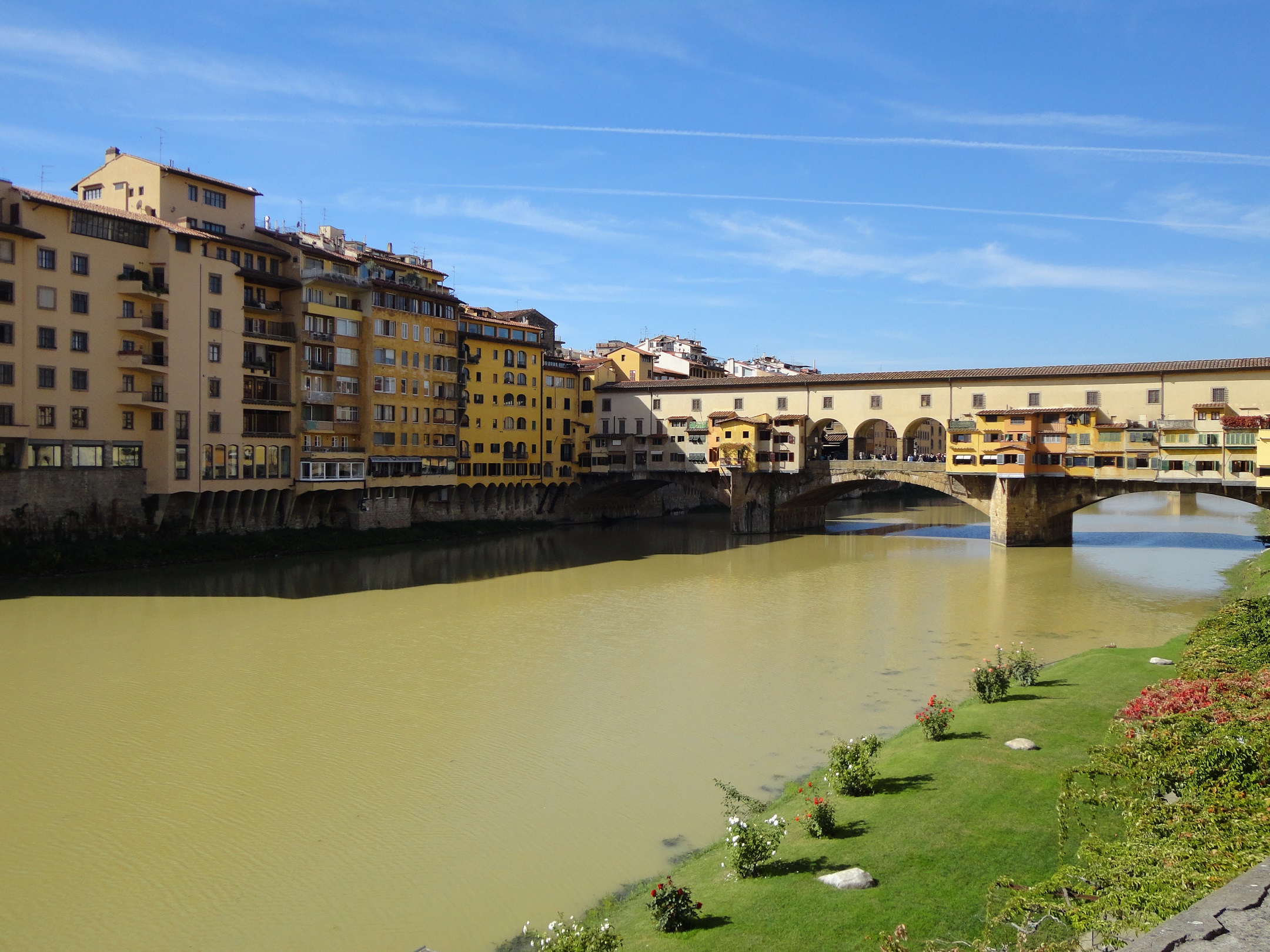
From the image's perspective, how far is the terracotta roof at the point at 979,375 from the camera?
44.4 metres

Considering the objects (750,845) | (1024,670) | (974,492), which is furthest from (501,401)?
(750,845)

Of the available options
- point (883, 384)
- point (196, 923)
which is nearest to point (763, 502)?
point (883, 384)

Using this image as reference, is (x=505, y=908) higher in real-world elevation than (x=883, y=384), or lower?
lower

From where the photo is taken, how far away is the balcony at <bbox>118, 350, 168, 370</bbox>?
37.8 meters

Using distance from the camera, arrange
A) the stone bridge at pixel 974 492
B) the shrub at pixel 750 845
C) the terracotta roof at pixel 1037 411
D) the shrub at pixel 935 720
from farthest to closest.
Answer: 1. the terracotta roof at pixel 1037 411
2. the stone bridge at pixel 974 492
3. the shrub at pixel 935 720
4. the shrub at pixel 750 845

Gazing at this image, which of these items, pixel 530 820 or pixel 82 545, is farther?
pixel 82 545

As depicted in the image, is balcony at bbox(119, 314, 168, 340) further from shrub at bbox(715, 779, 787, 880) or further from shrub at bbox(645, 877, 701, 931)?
shrub at bbox(645, 877, 701, 931)

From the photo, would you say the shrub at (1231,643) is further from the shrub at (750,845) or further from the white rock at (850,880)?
the shrub at (750,845)

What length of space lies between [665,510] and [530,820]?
60.3 m

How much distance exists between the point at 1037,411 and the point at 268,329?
39.6m

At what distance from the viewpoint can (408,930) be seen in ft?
36.0

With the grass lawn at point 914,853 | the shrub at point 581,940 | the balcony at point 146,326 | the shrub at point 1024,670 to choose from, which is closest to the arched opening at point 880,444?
the balcony at point 146,326

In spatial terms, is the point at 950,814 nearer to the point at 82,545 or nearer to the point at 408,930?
the point at 408,930

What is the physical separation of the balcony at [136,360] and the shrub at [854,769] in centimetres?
3497
